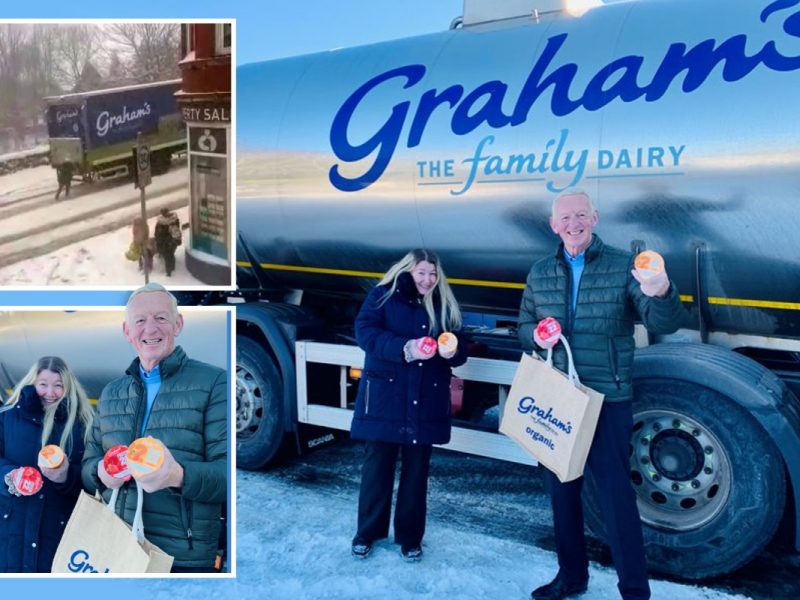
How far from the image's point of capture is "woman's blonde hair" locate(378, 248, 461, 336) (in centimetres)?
412

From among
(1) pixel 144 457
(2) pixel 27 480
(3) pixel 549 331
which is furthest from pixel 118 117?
(3) pixel 549 331

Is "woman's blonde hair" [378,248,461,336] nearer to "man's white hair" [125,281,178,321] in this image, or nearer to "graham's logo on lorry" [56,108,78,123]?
"man's white hair" [125,281,178,321]

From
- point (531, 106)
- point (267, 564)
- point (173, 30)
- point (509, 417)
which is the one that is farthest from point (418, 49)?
point (267, 564)

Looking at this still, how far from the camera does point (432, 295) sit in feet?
13.8

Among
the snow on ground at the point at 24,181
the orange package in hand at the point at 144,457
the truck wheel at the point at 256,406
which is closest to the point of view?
the orange package in hand at the point at 144,457

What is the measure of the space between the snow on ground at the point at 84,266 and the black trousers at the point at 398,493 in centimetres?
167

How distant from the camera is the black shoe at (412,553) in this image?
4.31 meters

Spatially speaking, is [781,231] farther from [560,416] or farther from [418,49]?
[418,49]

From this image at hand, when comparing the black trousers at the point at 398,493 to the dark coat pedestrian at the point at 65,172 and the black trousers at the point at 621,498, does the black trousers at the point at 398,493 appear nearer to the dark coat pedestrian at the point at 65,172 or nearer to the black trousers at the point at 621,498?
the black trousers at the point at 621,498

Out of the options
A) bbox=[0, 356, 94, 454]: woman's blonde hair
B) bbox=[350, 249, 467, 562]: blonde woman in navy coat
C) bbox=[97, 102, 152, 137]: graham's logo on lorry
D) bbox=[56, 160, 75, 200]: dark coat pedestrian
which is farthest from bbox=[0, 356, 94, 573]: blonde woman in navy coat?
bbox=[350, 249, 467, 562]: blonde woman in navy coat

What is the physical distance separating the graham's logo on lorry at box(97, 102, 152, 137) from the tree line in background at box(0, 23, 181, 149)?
109 millimetres

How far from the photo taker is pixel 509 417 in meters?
3.83

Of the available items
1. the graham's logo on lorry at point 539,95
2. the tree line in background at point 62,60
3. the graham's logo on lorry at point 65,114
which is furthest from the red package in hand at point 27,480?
the graham's logo on lorry at point 539,95

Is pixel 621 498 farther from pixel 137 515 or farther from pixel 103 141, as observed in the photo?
pixel 103 141
